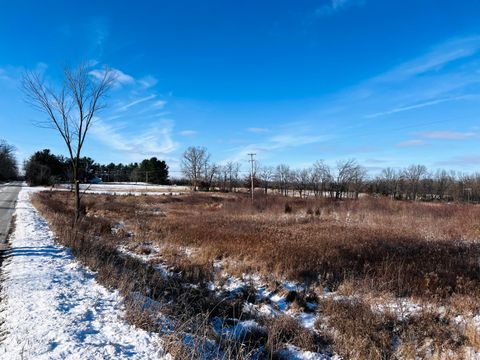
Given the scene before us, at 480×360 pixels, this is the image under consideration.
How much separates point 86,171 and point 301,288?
10050 centimetres

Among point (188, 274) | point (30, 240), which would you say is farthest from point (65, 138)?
point (188, 274)

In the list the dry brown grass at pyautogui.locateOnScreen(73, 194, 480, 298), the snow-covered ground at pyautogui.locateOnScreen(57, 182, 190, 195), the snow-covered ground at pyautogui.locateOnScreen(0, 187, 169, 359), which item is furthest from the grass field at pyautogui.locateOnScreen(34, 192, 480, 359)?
the snow-covered ground at pyautogui.locateOnScreen(57, 182, 190, 195)

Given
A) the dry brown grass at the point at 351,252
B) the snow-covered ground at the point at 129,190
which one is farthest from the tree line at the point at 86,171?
the dry brown grass at the point at 351,252

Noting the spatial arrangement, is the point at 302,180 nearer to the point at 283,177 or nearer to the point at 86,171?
the point at 283,177

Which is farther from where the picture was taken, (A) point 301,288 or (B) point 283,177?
(B) point 283,177

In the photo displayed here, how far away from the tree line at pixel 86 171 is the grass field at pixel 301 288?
130 ft

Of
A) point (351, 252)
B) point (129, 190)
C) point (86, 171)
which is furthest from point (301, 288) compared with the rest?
point (86, 171)

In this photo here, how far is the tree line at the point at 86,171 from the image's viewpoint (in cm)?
6638

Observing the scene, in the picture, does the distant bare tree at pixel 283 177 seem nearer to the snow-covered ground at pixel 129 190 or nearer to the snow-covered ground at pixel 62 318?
the snow-covered ground at pixel 129 190

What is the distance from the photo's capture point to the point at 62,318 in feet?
14.2

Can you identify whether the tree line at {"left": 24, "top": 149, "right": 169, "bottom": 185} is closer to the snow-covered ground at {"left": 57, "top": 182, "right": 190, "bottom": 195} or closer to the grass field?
the snow-covered ground at {"left": 57, "top": 182, "right": 190, "bottom": 195}

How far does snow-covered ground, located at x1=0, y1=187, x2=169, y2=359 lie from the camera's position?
3520 mm

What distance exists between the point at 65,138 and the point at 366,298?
1198 centimetres

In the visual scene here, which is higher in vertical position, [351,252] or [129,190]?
[129,190]
